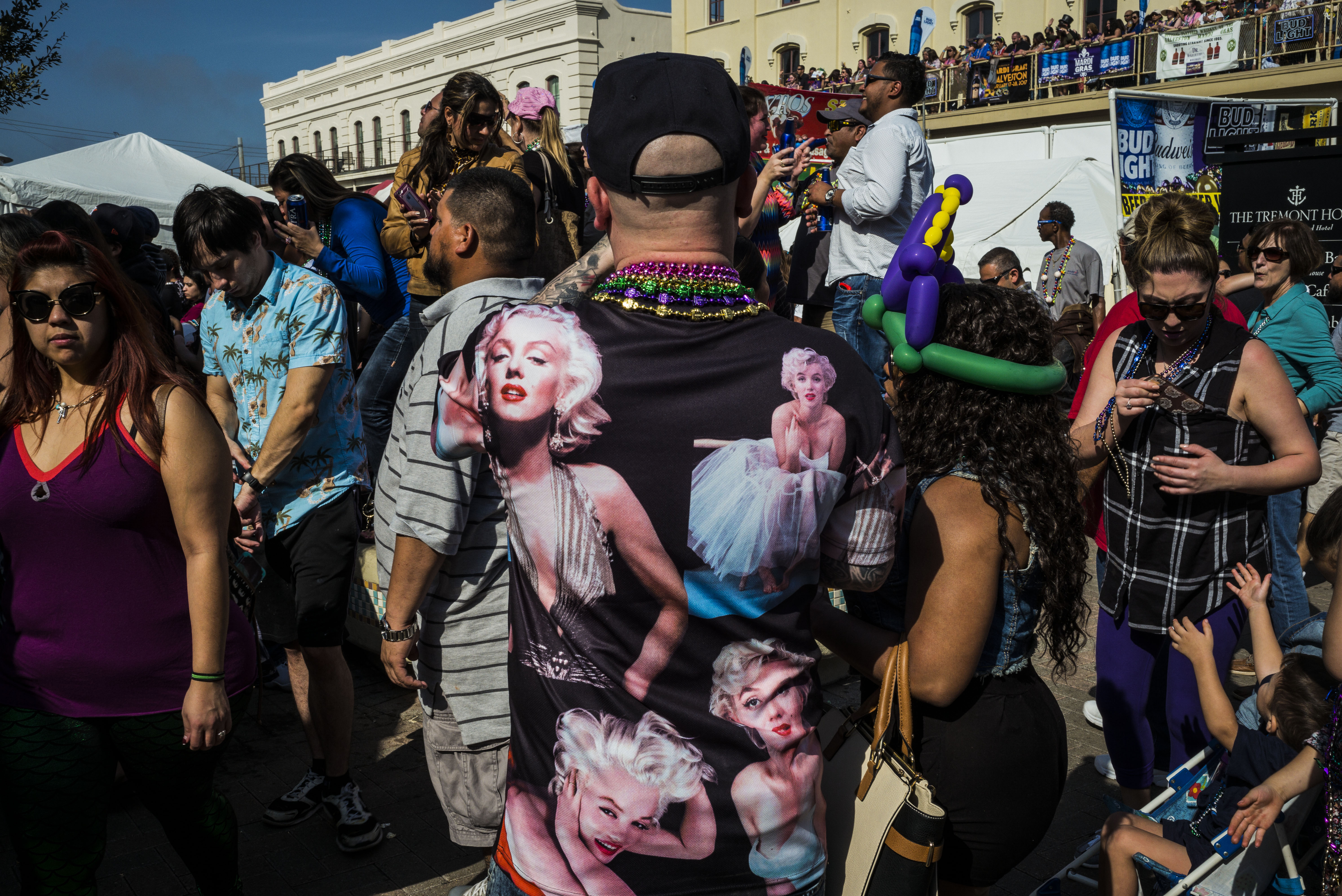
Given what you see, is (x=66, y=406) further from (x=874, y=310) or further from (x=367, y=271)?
(x=367, y=271)

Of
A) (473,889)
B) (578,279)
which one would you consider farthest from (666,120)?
(473,889)

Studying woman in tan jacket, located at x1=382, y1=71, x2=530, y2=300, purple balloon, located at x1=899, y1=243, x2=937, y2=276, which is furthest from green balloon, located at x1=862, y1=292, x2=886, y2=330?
woman in tan jacket, located at x1=382, y1=71, x2=530, y2=300

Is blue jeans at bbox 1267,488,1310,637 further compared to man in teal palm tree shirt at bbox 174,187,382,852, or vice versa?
blue jeans at bbox 1267,488,1310,637

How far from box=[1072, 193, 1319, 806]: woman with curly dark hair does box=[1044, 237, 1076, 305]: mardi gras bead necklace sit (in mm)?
6322

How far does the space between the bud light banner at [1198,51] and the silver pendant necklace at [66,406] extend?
24430mm

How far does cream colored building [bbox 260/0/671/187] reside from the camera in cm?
4053

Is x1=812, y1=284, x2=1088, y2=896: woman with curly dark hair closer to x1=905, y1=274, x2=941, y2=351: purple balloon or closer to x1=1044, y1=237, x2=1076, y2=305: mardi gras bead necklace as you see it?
x1=905, y1=274, x2=941, y2=351: purple balloon

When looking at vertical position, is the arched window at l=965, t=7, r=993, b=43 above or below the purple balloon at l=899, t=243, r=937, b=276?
above

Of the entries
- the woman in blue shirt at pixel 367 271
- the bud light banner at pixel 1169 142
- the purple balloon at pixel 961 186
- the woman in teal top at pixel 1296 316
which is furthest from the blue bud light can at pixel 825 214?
the bud light banner at pixel 1169 142

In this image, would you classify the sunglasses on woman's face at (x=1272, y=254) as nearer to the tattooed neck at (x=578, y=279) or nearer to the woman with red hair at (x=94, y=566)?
the tattooed neck at (x=578, y=279)

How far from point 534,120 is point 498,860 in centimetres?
506

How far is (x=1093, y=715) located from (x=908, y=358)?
295 centimetres

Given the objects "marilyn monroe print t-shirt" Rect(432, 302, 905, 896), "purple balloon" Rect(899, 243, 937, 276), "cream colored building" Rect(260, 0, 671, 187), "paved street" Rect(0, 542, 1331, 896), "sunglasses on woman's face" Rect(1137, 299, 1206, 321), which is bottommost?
"paved street" Rect(0, 542, 1331, 896)

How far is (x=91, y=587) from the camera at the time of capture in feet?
7.75
